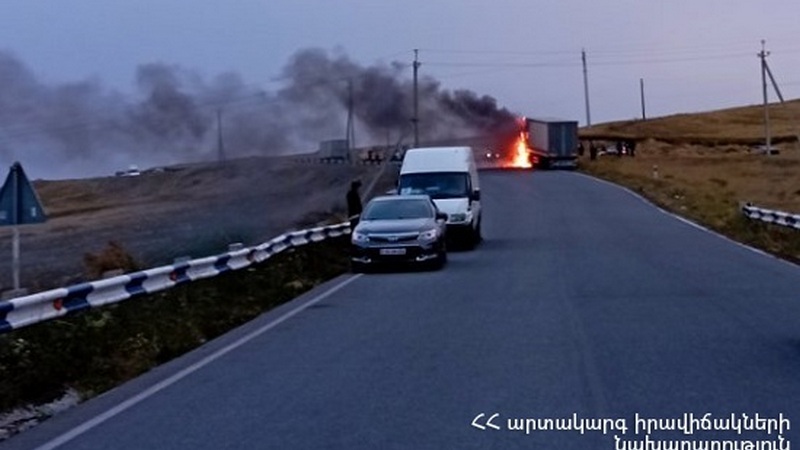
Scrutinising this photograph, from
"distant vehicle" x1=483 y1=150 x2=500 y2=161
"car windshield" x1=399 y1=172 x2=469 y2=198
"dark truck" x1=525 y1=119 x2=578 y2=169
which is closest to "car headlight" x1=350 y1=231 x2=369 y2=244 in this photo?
"car windshield" x1=399 y1=172 x2=469 y2=198

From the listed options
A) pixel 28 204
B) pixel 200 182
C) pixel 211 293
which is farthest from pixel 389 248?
pixel 200 182

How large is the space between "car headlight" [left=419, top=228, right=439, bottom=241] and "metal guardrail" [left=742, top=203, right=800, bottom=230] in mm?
9564

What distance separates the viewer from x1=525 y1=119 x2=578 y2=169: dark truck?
8438cm

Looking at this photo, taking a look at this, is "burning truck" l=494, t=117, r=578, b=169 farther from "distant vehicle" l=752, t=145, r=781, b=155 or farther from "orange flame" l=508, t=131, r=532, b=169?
"distant vehicle" l=752, t=145, r=781, b=155

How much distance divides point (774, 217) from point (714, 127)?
4513 inches

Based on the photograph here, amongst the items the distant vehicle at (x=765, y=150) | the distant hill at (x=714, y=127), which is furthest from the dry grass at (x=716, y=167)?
the distant vehicle at (x=765, y=150)

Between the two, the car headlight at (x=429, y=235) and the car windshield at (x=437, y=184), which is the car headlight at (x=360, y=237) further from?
the car windshield at (x=437, y=184)

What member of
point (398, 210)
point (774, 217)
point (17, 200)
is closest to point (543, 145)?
point (774, 217)

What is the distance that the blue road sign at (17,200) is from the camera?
1903 centimetres

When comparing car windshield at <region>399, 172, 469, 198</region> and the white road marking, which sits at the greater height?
car windshield at <region>399, 172, 469, 198</region>

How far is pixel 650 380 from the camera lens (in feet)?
40.2

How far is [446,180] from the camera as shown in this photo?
3650 cm

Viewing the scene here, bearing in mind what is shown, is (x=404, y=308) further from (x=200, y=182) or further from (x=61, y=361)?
(x=200, y=182)

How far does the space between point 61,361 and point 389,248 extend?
14.5 metres
